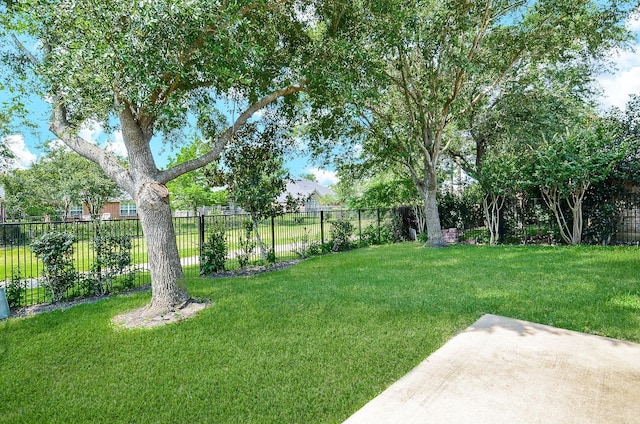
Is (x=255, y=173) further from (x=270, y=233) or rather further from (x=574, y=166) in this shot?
(x=574, y=166)

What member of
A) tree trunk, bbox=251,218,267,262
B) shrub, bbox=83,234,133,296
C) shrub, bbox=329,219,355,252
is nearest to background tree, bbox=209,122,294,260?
tree trunk, bbox=251,218,267,262

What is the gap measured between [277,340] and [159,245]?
2.43 metres

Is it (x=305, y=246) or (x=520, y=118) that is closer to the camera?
(x=305, y=246)

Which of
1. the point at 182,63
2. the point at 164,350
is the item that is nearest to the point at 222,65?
the point at 182,63

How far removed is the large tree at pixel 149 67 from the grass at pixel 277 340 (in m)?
1.22

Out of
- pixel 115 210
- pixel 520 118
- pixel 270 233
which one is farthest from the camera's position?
pixel 115 210

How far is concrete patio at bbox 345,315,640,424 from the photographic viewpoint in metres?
2.15

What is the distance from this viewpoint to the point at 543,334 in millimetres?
3404

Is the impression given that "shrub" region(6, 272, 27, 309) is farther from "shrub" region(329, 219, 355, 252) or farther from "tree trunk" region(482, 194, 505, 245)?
"tree trunk" region(482, 194, 505, 245)

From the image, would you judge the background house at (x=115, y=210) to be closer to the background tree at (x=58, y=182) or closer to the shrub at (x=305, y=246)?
the background tree at (x=58, y=182)

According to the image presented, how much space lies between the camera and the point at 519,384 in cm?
250

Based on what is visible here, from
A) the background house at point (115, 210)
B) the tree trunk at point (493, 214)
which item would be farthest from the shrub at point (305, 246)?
the background house at point (115, 210)

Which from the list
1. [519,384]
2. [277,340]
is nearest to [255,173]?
[277,340]

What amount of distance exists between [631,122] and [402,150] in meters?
6.31
